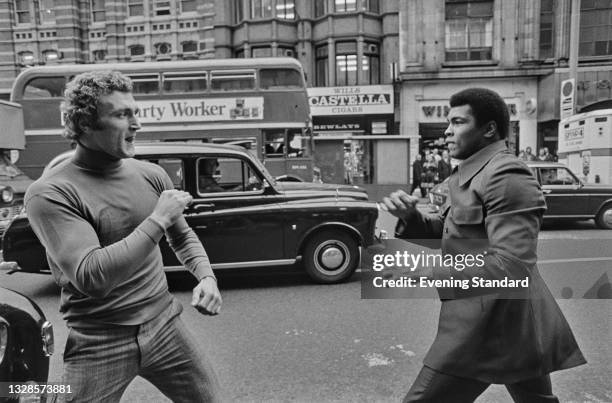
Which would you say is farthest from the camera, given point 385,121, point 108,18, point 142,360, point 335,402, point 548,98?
point 108,18

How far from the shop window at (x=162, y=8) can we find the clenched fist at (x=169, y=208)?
89.4 ft

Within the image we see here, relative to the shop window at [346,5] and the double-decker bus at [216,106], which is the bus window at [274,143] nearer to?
the double-decker bus at [216,106]

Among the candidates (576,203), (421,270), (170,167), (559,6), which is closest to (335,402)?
(421,270)

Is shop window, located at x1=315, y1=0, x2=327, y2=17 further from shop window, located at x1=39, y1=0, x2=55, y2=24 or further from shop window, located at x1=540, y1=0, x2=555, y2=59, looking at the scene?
shop window, located at x1=39, y1=0, x2=55, y2=24

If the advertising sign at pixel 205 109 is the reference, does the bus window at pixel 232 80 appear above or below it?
above

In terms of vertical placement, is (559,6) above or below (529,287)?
above

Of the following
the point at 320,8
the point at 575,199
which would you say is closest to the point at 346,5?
the point at 320,8

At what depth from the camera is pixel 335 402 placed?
3152 mm

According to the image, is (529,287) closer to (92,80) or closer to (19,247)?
(92,80)

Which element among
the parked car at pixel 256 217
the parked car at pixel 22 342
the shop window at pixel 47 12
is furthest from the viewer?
the shop window at pixel 47 12

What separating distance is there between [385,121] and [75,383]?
75.6ft

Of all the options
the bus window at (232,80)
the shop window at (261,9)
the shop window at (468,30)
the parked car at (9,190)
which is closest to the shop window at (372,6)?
the shop window at (468,30)

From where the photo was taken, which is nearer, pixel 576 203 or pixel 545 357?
pixel 545 357

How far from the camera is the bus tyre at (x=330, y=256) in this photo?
20.5ft
